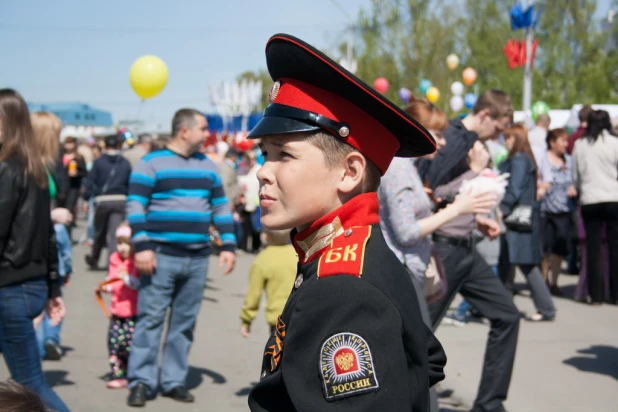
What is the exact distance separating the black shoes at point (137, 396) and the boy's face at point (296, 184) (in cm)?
419

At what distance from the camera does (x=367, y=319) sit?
1.83 m

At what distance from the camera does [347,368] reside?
178 cm

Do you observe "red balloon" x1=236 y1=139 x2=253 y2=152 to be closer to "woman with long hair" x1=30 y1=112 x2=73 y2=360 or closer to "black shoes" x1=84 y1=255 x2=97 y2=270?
"black shoes" x1=84 y1=255 x2=97 y2=270

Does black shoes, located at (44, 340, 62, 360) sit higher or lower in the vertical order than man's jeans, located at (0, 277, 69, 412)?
lower

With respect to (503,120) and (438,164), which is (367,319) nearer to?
(438,164)

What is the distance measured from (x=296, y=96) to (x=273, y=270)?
3.65 meters

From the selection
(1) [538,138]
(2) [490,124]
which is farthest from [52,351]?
(1) [538,138]

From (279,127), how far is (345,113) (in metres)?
0.17

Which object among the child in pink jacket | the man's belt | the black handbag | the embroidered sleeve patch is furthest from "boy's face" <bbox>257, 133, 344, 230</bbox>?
the black handbag

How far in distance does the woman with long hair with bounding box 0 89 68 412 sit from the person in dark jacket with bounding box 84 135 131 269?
7071 mm

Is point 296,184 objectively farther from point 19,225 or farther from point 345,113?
point 19,225

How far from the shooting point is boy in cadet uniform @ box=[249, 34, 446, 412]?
5.93ft

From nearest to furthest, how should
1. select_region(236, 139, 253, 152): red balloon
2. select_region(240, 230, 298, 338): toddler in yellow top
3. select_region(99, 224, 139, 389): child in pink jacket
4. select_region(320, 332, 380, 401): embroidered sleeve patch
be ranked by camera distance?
select_region(320, 332, 380, 401): embroidered sleeve patch → select_region(240, 230, 298, 338): toddler in yellow top → select_region(99, 224, 139, 389): child in pink jacket → select_region(236, 139, 253, 152): red balloon

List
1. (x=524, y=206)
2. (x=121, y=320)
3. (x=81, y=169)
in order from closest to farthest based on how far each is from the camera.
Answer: (x=121, y=320), (x=524, y=206), (x=81, y=169)
